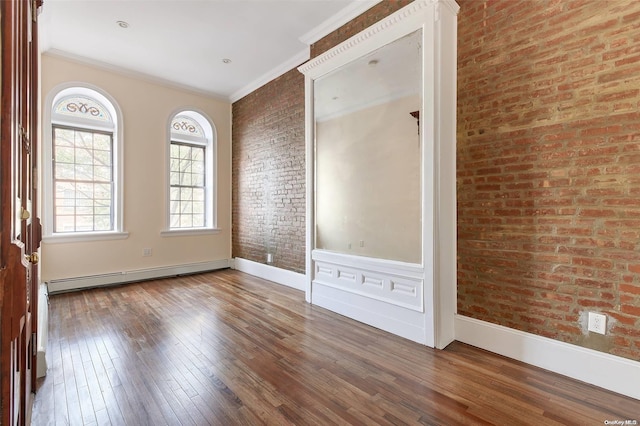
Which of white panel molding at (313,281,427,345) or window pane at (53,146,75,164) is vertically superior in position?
window pane at (53,146,75,164)

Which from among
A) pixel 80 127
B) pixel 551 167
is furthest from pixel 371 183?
pixel 80 127

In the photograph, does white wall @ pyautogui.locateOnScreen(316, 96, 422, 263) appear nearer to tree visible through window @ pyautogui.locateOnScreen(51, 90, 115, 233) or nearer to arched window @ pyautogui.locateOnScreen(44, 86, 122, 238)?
arched window @ pyautogui.locateOnScreen(44, 86, 122, 238)

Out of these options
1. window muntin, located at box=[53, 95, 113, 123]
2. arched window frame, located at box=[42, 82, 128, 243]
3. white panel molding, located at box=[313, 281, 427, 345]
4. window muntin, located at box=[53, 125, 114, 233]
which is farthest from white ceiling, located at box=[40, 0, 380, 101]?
white panel molding, located at box=[313, 281, 427, 345]

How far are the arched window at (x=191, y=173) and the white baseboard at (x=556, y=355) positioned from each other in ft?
16.0

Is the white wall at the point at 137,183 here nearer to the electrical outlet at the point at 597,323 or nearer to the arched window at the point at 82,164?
the arched window at the point at 82,164

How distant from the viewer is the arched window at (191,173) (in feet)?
18.1

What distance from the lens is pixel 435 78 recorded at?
2568 mm

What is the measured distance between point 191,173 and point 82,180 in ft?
5.55

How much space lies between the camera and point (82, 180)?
15.1 feet

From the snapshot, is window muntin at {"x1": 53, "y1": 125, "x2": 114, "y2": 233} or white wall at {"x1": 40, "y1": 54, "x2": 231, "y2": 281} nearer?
white wall at {"x1": 40, "y1": 54, "x2": 231, "y2": 281}

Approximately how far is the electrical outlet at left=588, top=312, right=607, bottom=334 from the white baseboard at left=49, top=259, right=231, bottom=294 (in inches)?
216

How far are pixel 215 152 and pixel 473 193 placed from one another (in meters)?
4.86

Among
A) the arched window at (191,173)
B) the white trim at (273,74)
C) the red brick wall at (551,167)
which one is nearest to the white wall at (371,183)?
the red brick wall at (551,167)

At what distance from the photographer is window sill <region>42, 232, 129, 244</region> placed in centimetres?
422
